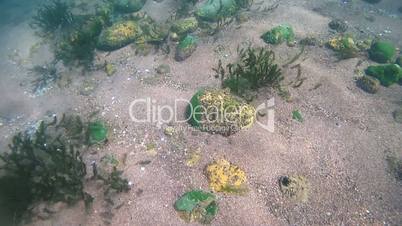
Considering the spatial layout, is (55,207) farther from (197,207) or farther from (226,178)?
(226,178)

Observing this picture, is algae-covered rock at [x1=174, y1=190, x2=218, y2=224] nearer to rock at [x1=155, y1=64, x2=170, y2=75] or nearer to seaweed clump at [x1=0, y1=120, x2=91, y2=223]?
seaweed clump at [x1=0, y1=120, x2=91, y2=223]

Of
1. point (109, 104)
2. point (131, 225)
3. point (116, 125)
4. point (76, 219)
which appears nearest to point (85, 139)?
point (116, 125)

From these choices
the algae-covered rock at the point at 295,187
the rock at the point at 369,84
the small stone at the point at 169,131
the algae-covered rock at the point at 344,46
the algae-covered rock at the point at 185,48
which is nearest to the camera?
the algae-covered rock at the point at 295,187

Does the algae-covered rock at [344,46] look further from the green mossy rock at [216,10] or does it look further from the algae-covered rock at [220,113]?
the algae-covered rock at [220,113]

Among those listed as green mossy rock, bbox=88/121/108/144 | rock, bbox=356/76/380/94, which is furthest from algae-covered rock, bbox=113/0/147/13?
rock, bbox=356/76/380/94

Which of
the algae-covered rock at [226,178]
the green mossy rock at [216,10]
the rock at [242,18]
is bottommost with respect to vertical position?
the algae-covered rock at [226,178]

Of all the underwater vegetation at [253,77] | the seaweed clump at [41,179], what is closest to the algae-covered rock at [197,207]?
the seaweed clump at [41,179]

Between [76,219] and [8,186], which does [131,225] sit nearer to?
[76,219]
